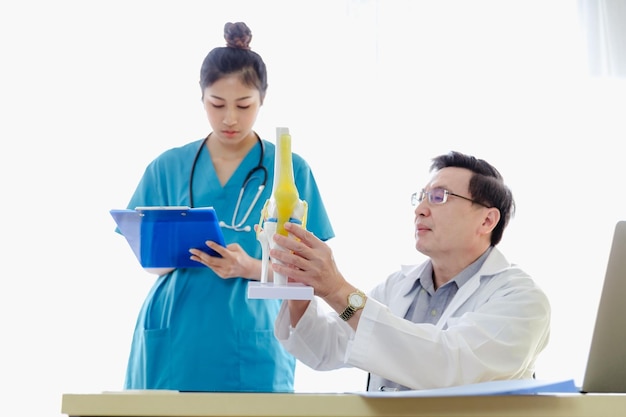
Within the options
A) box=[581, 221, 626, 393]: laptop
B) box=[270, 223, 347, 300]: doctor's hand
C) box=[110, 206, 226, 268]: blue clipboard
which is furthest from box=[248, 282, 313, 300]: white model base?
box=[581, 221, 626, 393]: laptop

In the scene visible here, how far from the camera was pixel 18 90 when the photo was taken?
2.91 meters

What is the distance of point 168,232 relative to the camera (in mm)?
1681

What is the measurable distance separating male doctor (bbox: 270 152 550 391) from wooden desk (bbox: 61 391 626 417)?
215mm

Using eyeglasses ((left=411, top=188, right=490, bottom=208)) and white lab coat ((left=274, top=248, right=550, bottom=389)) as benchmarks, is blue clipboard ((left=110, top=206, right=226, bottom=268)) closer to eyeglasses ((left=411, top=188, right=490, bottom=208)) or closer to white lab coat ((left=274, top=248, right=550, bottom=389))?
white lab coat ((left=274, top=248, right=550, bottom=389))

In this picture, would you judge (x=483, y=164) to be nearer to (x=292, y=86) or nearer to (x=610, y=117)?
(x=292, y=86)

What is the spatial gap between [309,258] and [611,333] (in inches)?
17.9

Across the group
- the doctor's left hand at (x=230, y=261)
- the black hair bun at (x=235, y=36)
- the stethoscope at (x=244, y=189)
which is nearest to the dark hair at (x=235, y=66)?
the black hair bun at (x=235, y=36)

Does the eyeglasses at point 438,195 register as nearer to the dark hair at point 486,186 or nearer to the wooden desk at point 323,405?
the dark hair at point 486,186

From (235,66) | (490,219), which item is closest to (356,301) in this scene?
(490,219)

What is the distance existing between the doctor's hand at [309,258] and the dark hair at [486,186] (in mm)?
632

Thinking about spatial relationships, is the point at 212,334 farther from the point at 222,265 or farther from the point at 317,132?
the point at 317,132

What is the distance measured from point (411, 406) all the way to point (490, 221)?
0.91m

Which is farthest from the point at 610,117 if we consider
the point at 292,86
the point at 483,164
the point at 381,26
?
the point at 483,164

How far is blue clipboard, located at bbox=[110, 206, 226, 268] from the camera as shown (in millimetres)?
1605
